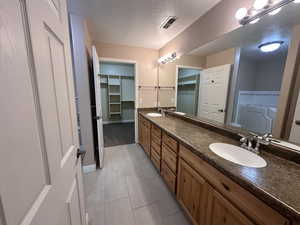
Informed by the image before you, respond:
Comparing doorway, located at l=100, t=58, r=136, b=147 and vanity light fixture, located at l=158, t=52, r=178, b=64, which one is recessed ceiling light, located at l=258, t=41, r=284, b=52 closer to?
vanity light fixture, located at l=158, t=52, r=178, b=64

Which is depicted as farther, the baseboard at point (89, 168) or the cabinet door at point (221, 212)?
the baseboard at point (89, 168)

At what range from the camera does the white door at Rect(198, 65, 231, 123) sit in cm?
164

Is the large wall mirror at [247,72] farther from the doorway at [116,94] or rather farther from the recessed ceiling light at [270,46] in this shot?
the doorway at [116,94]

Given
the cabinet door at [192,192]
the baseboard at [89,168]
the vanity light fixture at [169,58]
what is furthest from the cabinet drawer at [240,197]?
the vanity light fixture at [169,58]

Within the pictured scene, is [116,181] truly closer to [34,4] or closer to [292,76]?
→ [34,4]

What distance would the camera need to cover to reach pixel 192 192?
124 centimetres

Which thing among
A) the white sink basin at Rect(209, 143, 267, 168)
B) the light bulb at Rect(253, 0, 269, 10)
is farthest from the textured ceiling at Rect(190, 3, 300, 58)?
the white sink basin at Rect(209, 143, 267, 168)

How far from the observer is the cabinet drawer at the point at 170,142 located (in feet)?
4.95

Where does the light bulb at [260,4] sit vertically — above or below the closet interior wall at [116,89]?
above

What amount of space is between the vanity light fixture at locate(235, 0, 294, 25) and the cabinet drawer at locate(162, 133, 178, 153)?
139 centimetres

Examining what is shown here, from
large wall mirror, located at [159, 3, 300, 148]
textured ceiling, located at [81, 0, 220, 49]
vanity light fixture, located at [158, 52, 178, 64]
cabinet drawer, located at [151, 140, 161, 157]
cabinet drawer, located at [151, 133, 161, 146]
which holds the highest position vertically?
textured ceiling, located at [81, 0, 220, 49]

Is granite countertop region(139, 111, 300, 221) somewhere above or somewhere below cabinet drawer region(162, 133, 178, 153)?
above

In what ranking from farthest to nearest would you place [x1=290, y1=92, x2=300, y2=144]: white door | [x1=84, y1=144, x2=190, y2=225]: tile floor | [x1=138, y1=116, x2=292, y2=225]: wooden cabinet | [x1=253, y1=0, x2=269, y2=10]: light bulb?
[x1=84, y1=144, x2=190, y2=225]: tile floor → [x1=253, y1=0, x2=269, y2=10]: light bulb → [x1=290, y1=92, x2=300, y2=144]: white door → [x1=138, y1=116, x2=292, y2=225]: wooden cabinet

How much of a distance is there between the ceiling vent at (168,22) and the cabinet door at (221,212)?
2.13m
